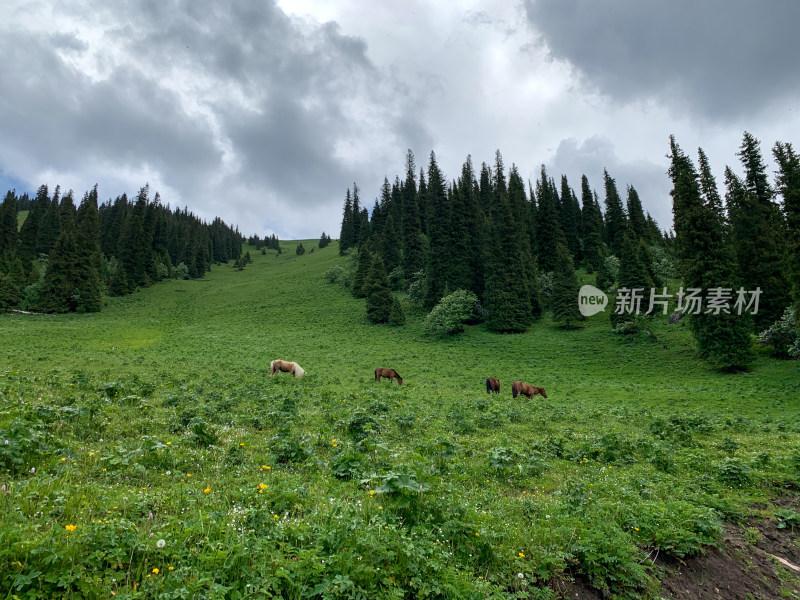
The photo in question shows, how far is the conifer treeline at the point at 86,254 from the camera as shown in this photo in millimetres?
62781

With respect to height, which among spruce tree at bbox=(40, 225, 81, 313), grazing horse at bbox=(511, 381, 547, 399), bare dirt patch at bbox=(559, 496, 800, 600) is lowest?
grazing horse at bbox=(511, 381, 547, 399)

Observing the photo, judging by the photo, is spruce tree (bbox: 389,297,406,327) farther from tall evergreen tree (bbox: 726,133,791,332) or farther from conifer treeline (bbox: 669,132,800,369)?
tall evergreen tree (bbox: 726,133,791,332)

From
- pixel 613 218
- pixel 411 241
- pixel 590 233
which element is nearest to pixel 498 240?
pixel 411 241

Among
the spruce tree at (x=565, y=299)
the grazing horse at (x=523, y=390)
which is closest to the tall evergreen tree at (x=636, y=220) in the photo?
the spruce tree at (x=565, y=299)

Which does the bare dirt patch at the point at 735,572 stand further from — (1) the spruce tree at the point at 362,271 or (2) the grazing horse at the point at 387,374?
(1) the spruce tree at the point at 362,271

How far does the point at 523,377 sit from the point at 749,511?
27090mm

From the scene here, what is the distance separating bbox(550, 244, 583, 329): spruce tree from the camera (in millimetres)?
52781

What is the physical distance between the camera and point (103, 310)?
65125 mm

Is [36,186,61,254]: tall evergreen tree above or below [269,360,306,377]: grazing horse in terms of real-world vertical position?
above

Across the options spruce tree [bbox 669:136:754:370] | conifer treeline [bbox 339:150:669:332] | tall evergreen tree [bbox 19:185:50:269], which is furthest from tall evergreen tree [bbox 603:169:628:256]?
tall evergreen tree [bbox 19:185:50:269]

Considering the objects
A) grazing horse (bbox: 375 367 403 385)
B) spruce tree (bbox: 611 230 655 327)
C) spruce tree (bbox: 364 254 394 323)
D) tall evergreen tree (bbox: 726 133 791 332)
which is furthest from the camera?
spruce tree (bbox: 364 254 394 323)

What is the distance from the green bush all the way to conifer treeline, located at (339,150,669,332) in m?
3.80

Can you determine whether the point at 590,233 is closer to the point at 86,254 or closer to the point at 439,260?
the point at 439,260

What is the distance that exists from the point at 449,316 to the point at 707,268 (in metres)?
27.3
